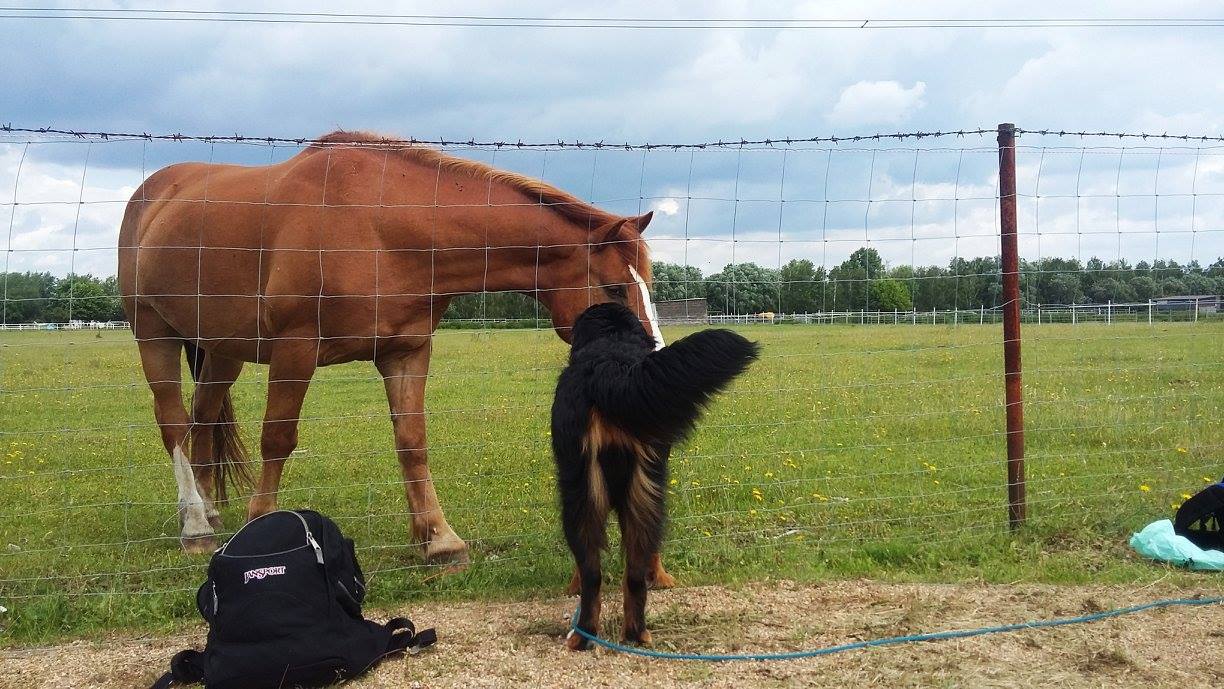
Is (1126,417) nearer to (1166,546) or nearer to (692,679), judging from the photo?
(1166,546)

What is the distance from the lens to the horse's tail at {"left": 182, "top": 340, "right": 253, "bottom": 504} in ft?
21.3

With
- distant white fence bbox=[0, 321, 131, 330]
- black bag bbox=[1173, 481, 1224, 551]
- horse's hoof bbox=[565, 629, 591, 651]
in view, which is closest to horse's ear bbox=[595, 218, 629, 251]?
horse's hoof bbox=[565, 629, 591, 651]

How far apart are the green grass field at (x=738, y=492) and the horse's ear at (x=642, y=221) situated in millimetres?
1026

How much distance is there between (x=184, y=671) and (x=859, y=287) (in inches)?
168

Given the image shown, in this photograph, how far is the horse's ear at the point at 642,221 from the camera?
4.90 metres

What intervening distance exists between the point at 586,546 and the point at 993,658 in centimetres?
174

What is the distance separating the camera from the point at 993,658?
11.2 ft

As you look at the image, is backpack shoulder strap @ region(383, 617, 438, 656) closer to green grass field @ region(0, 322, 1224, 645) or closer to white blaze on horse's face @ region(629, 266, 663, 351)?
green grass field @ region(0, 322, 1224, 645)

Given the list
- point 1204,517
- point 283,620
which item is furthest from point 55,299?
point 1204,517

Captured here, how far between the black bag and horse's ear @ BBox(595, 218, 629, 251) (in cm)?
365

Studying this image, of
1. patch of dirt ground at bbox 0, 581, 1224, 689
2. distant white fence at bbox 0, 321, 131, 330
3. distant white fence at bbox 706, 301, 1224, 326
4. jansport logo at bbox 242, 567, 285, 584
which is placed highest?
distant white fence at bbox 0, 321, 131, 330

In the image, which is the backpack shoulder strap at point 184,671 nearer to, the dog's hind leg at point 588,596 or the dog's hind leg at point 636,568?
the dog's hind leg at point 588,596

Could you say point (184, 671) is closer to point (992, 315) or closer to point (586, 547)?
point (586, 547)

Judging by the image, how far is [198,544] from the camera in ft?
18.0
